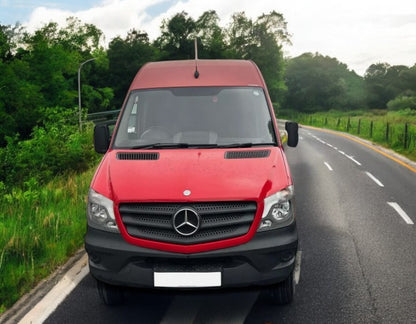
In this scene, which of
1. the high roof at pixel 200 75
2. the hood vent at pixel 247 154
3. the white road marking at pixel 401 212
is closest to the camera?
the hood vent at pixel 247 154

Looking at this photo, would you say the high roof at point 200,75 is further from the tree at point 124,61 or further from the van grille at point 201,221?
the tree at point 124,61

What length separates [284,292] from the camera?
4402mm

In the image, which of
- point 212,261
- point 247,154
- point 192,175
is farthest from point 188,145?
point 212,261

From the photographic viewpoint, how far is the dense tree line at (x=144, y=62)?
43875 mm

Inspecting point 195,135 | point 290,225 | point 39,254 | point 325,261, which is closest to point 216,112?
point 195,135

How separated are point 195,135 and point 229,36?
76965mm

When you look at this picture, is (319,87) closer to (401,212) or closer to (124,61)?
(124,61)

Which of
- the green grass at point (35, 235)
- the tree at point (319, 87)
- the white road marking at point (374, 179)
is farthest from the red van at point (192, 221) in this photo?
the tree at point (319, 87)

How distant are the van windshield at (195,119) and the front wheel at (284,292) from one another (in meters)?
1.34

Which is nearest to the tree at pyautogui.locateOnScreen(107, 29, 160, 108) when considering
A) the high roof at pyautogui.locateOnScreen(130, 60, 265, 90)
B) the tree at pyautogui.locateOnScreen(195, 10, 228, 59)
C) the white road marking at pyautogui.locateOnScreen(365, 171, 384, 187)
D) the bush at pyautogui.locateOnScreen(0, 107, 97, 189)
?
the tree at pyautogui.locateOnScreen(195, 10, 228, 59)

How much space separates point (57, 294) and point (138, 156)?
1509 mm

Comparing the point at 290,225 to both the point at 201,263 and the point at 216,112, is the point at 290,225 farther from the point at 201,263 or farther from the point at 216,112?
the point at 216,112

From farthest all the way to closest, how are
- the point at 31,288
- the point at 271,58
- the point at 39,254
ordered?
1. the point at 271,58
2. the point at 39,254
3. the point at 31,288

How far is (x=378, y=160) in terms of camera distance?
17.2m
